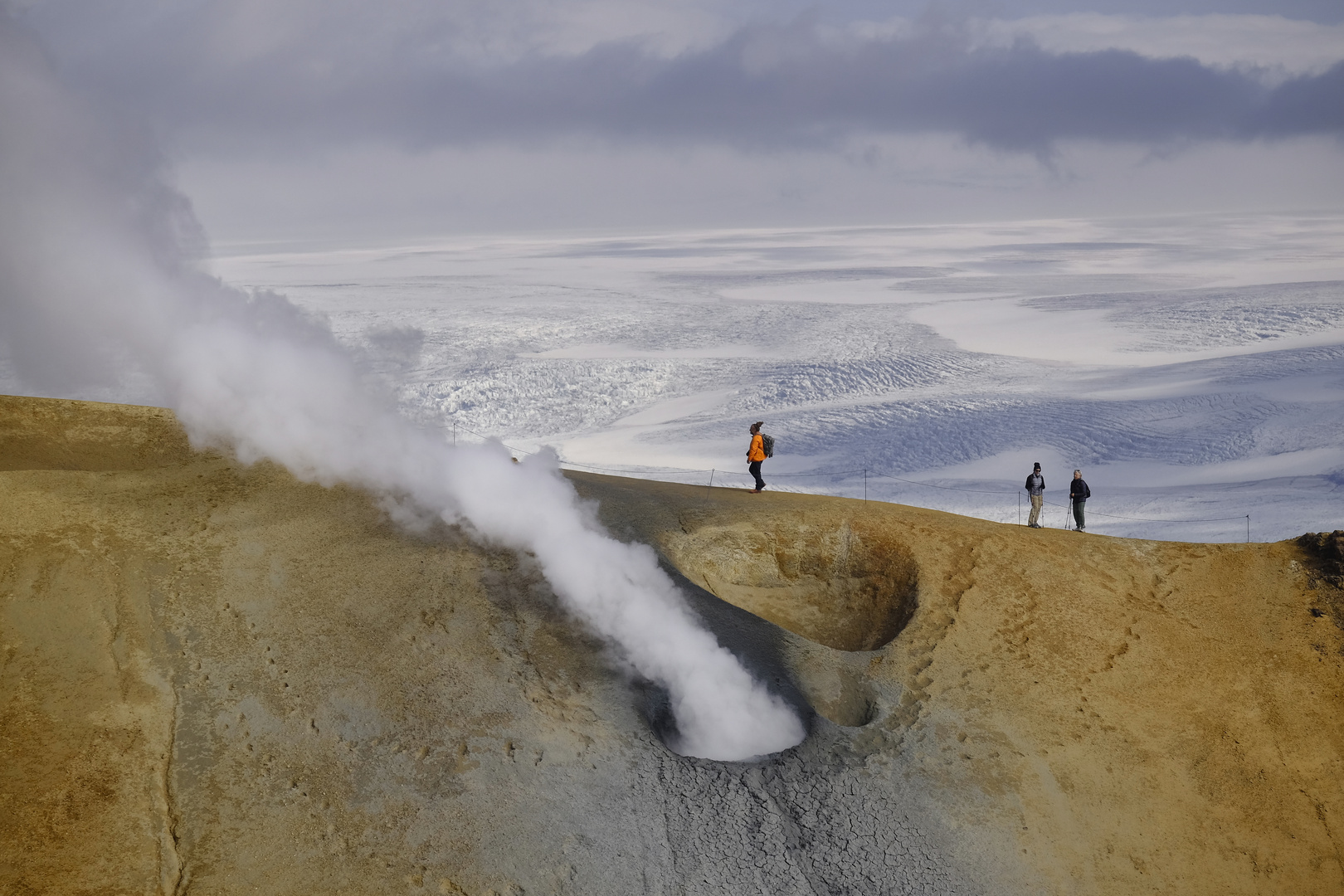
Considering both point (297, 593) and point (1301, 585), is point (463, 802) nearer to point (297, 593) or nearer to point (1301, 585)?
point (297, 593)

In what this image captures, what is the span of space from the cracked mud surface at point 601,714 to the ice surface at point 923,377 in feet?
20.7

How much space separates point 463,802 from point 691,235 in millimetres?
159019

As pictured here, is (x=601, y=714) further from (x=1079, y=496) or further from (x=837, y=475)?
(x=837, y=475)

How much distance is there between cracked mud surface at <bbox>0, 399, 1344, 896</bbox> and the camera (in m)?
8.70

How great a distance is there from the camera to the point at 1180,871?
9.73 meters

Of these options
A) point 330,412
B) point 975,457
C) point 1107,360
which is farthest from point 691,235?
point 330,412

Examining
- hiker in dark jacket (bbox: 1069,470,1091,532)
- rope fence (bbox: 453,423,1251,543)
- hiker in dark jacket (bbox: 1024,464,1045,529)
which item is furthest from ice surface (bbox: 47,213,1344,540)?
hiker in dark jacket (bbox: 1069,470,1091,532)

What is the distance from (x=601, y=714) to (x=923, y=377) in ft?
129

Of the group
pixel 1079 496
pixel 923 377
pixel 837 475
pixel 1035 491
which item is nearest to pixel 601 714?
pixel 1035 491

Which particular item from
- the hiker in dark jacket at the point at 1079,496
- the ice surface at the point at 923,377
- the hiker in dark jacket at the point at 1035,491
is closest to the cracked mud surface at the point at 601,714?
the hiker in dark jacket at the point at 1079,496

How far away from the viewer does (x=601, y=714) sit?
10531 millimetres

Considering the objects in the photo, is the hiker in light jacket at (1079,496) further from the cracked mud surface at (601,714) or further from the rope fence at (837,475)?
the rope fence at (837,475)

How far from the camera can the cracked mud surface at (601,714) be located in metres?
8.70

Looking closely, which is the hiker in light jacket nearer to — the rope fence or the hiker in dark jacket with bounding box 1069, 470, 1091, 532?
the hiker in dark jacket with bounding box 1069, 470, 1091, 532
